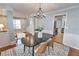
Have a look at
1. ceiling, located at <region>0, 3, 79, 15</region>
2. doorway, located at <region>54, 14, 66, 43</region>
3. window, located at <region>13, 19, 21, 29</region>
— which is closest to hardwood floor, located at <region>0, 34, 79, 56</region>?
doorway, located at <region>54, 14, 66, 43</region>

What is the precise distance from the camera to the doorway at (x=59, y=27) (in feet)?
4.70

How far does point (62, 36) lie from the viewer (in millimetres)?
1463

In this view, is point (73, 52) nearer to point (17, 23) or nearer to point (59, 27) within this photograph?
point (59, 27)

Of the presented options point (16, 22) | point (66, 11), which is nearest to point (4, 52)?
point (16, 22)

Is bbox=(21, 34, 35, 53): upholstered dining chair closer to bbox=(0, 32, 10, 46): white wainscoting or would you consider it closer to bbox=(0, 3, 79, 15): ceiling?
bbox=(0, 32, 10, 46): white wainscoting

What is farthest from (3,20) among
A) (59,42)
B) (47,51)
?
(59,42)

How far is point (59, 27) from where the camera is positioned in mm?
1470

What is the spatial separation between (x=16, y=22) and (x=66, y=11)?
855mm

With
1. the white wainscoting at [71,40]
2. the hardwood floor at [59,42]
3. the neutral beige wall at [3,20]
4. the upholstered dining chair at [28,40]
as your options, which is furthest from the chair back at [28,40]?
the white wainscoting at [71,40]

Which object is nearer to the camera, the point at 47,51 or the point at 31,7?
the point at 31,7

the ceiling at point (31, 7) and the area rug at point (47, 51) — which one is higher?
the ceiling at point (31, 7)

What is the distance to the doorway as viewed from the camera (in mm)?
1433

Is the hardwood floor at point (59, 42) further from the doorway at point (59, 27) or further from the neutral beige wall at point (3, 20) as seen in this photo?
the neutral beige wall at point (3, 20)

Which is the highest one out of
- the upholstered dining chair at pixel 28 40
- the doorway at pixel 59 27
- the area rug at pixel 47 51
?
the doorway at pixel 59 27
